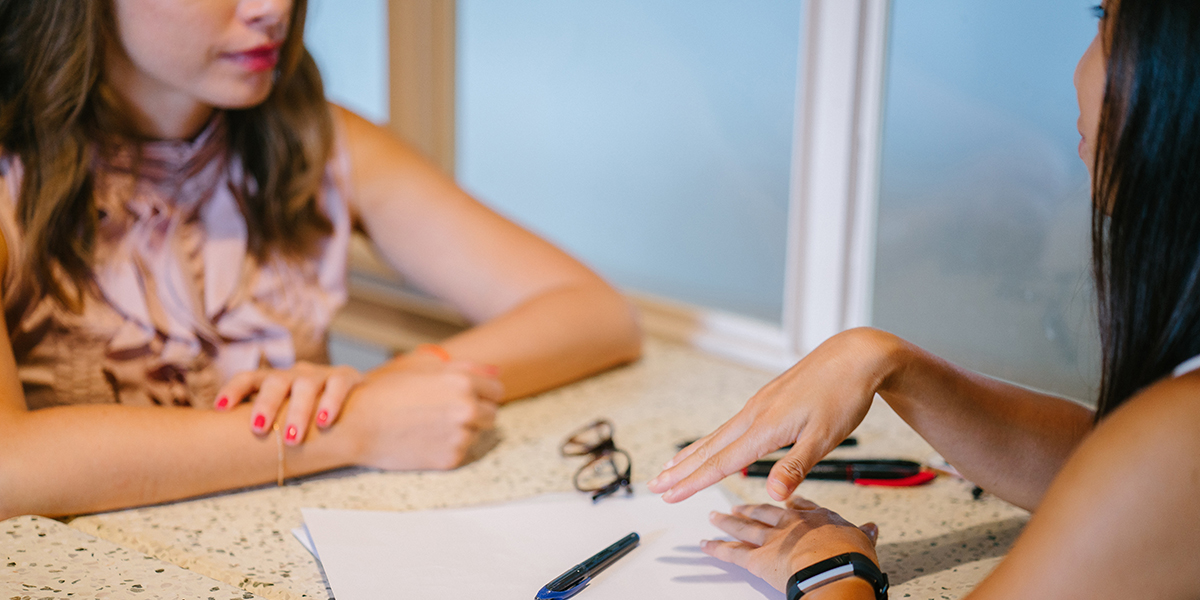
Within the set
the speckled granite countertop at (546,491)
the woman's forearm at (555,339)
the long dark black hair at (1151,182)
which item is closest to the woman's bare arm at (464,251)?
the woman's forearm at (555,339)

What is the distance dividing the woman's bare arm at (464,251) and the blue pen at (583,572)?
1.47 ft

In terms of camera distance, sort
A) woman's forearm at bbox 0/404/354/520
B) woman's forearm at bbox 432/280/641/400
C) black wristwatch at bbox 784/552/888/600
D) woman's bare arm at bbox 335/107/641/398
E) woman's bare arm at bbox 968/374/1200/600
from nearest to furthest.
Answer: woman's bare arm at bbox 968/374/1200/600 → black wristwatch at bbox 784/552/888/600 → woman's forearm at bbox 0/404/354/520 → woman's forearm at bbox 432/280/641/400 → woman's bare arm at bbox 335/107/641/398

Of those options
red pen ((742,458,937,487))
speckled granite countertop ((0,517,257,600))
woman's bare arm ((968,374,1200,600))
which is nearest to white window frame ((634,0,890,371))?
red pen ((742,458,937,487))

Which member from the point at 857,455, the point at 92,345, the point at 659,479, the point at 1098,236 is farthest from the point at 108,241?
the point at 1098,236

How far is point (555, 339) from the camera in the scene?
3.69 feet

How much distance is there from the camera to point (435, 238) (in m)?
1.22

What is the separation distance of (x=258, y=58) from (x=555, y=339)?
0.46 metres

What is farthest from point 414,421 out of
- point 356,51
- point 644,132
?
point 356,51

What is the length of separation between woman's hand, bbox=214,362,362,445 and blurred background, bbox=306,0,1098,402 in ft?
1.60

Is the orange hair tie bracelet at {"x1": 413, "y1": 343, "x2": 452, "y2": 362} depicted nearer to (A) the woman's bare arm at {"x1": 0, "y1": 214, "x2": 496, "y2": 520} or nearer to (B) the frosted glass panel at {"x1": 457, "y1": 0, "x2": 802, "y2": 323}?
(A) the woman's bare arm at {"x1": 0, "y1": 214, "x2": 496, "y2": 520}

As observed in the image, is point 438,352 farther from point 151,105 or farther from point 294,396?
point 151,105

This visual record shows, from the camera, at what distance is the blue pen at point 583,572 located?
2.17 ft

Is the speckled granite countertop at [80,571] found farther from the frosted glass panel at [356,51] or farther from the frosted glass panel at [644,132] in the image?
the frosted glass panel at [356,51]

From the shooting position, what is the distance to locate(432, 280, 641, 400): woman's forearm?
3.57 feet
